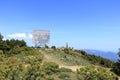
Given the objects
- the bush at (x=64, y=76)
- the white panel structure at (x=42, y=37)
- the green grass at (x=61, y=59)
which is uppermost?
the white panel structure at (x=42, y=37)

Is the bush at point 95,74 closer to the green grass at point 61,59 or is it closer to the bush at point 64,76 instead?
the bush at point 64,76

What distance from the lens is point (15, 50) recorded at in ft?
127

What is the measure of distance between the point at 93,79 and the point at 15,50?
78.0 feet

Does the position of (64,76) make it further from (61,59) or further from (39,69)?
(61,59)

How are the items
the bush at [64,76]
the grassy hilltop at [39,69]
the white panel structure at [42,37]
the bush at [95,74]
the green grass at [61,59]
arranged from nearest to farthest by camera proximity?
the bush at [95,74], the grassy hilltop at [39,69], the bush at [64,76], the green grass at [61,59], the white panel structure at [42,37]

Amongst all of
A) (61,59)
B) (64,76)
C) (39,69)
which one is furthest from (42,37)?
(39,69)

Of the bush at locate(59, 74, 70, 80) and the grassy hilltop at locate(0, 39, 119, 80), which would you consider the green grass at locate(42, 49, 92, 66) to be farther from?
the bush at locate(59, 74, 70, 80)

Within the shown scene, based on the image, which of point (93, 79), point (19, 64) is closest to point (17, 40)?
point (19, 64)

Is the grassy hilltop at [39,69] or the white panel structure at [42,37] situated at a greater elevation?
the white panel structure at [42,37]

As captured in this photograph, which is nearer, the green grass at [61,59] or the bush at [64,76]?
the bush at [64,76]

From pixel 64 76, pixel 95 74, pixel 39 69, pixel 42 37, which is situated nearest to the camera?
pixel 95 74

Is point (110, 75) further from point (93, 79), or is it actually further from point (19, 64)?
point (19, 64)

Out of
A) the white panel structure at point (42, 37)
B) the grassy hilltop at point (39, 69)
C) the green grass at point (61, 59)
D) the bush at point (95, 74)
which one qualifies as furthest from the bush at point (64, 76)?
the white panel structure at point (42, 37)

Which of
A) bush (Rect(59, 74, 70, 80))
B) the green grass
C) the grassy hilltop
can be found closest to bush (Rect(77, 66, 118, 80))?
the grassy hilltop
